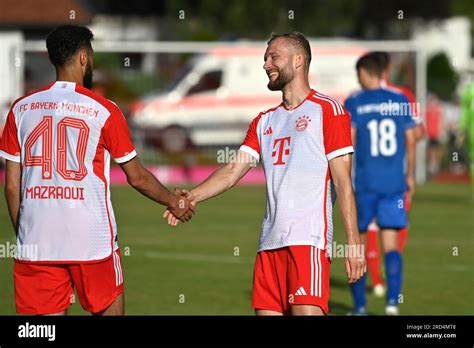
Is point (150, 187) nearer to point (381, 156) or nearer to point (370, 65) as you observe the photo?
point (370, 65)

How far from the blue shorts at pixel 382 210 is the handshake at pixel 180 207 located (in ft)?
12.3

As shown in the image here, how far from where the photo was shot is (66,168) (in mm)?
7070

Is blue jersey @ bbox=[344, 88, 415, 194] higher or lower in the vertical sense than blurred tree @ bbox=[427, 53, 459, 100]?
lower

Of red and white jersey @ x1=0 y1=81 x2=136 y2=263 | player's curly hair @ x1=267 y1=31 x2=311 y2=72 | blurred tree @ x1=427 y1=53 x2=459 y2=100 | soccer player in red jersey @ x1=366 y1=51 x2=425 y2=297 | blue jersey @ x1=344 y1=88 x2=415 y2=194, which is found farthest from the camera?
blurred tree @ x1=427 y1=53 x2=459 y2=100

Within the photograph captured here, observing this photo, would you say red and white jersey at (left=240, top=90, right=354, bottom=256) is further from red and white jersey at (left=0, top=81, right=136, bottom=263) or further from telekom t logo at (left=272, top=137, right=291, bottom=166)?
red and white jersey at (left=0, top=81, right=136, bottom=263)

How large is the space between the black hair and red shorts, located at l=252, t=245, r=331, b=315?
14.8ft

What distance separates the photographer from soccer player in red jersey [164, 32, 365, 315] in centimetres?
730

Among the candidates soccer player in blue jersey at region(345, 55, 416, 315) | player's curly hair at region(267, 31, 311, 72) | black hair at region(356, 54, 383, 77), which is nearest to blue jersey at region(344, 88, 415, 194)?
soccer player in blue jersey at region(345, 55, 416, 315)

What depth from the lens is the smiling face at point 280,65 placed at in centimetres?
749

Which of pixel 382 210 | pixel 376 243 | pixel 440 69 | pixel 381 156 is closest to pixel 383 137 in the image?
pixel 381 156

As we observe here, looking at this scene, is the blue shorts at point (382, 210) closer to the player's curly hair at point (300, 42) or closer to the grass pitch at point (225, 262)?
the grass pitch at point (225, 262)

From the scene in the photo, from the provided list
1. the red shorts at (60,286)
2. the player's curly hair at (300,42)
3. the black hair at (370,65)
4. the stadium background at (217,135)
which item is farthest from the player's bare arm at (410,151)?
the red shorts at (60,286)

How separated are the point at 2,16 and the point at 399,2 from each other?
92.0 feet

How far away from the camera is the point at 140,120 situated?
1281 inches
